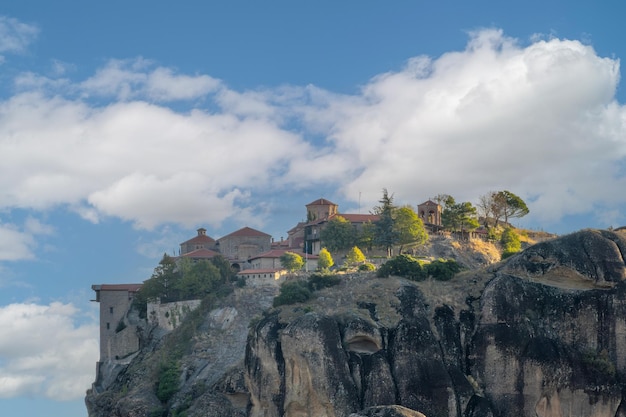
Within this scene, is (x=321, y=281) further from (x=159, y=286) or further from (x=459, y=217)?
(x=459, y=217)

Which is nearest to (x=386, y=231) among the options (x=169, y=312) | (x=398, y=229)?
(x=398, y=229)

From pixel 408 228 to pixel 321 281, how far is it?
73.3 ft

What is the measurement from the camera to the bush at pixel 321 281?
86000 mm

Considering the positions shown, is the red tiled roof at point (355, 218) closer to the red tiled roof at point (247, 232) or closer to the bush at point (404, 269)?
the red tiled roof at point (247, 232)

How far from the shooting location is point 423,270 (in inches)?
3268

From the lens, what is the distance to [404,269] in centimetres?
8325

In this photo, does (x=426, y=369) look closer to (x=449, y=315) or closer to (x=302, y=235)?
(x=449, y=315)

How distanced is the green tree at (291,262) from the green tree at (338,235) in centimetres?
634

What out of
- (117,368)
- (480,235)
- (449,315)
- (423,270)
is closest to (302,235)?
(480,235)

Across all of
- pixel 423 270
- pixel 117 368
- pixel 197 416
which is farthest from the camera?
pixel 117 368

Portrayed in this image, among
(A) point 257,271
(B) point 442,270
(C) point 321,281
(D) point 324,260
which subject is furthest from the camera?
(D) point 324,260

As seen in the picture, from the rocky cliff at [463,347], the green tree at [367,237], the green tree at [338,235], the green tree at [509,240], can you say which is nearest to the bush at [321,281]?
the rocky cliff at [463,347]

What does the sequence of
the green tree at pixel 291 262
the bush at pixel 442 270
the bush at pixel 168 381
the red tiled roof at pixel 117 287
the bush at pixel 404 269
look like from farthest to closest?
the red tiled roof at pixel 117 287, the green tree at pixel 291 262, the bush at pixel 168 381, the bush at pixel 404 269, the bush at pixel 442 270

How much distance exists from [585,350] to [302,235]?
50457mm
